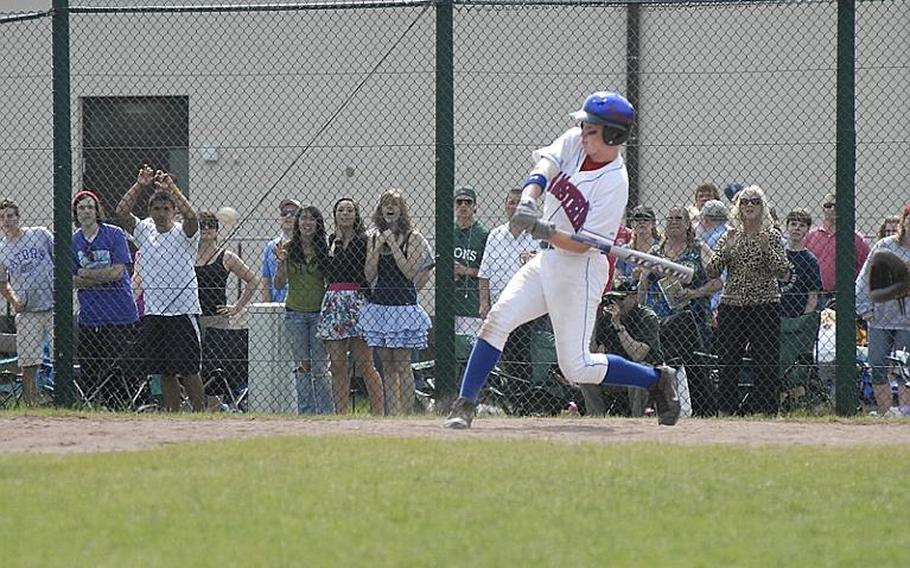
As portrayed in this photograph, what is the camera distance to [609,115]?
9.89 meters

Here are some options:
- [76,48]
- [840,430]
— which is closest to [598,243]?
[840,430]

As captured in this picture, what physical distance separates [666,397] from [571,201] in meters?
1.42

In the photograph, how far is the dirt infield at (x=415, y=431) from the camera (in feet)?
32.2

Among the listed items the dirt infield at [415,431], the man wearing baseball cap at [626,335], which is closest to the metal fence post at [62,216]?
the dirt infield at [415,431]

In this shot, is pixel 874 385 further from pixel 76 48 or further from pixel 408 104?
pixel 76 48

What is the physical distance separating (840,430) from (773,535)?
4225 millimetres

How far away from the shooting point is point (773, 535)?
6859mm

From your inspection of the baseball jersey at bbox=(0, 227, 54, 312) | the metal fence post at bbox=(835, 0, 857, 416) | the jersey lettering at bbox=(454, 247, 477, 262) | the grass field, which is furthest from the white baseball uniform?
the baseball jersey at bbox=(0, 227, 54, 312)

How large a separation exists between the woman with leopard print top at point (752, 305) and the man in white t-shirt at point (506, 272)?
151cm

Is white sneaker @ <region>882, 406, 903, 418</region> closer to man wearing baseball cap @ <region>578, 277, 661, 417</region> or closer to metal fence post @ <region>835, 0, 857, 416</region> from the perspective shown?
metal fence post @ <region>835, 0, 857, 416</region>

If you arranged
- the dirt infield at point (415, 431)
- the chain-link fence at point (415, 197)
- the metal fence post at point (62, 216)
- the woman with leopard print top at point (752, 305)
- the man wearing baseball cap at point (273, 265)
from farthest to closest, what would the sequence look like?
1. the man wearing baseball cap at point (273, 265)
2. the metal fence post at point (62, 216)
3. the chain-link fence at point (415, 197)
4. the woman with leopard print top at point (752, 305)
5. the dirt infield at point (415, 431)

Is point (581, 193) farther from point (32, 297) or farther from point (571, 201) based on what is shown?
point (32, 297)

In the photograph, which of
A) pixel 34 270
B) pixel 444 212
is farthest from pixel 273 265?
pixel 444 212

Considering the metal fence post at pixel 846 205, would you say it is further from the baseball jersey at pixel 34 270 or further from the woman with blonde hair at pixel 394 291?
the baseball jersey at pixel 34 270
